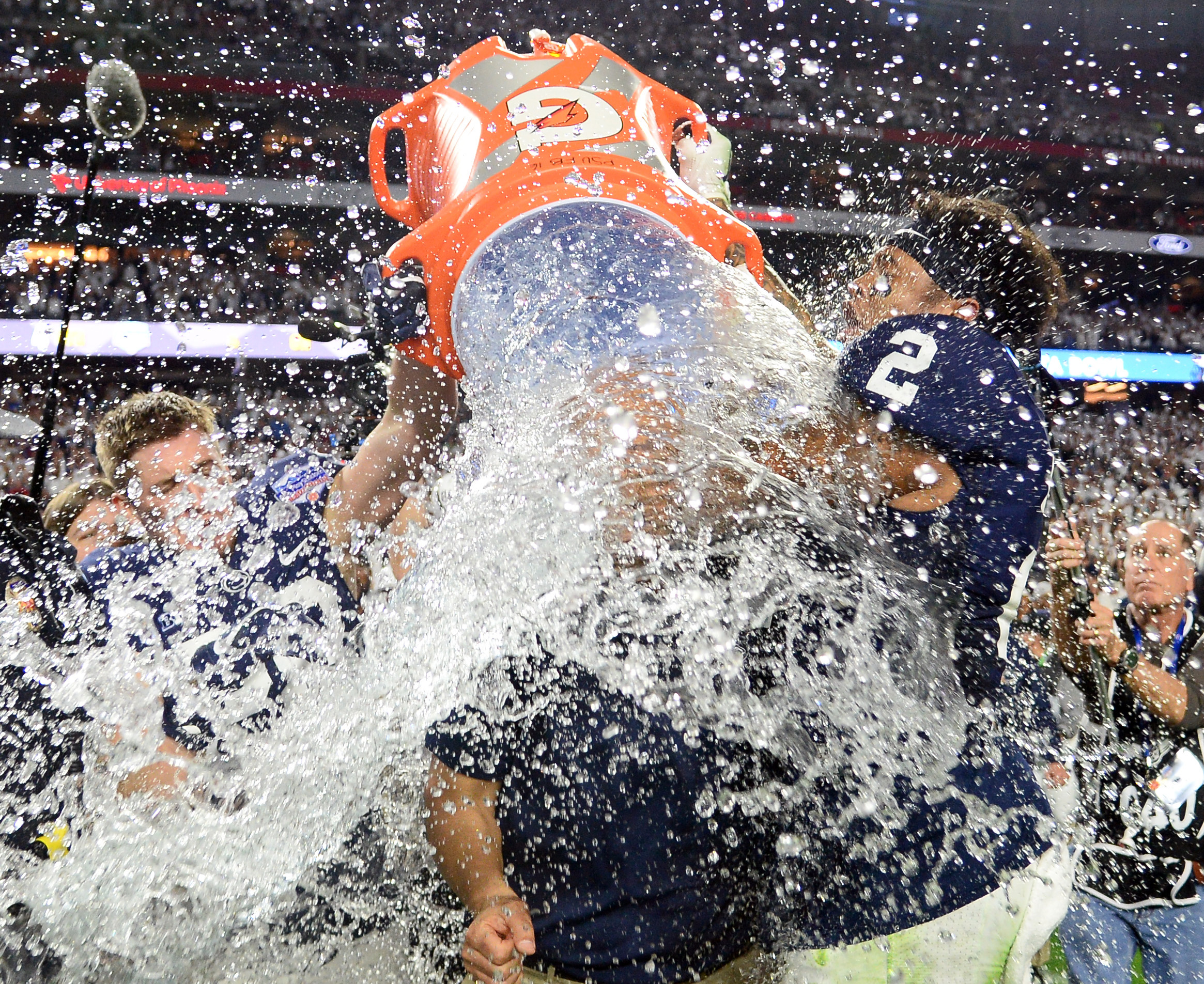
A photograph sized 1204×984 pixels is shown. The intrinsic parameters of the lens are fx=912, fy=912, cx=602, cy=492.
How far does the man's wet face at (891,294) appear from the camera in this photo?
5.76 ft

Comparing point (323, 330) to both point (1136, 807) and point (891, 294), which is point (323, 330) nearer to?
point (891, 294)

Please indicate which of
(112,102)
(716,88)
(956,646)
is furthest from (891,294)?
(716,88)

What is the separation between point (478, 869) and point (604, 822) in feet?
0.71

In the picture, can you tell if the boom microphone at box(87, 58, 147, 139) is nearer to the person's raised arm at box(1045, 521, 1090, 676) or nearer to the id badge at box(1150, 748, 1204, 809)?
the person's raised arm at box(1045, 521, 1090, 676)

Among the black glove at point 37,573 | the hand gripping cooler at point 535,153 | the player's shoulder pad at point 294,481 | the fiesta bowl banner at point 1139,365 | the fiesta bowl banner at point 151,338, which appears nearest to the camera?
the hand gripping cooler at point 535,153

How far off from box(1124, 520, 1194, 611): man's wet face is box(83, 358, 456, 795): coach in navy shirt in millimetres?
Result: 2116

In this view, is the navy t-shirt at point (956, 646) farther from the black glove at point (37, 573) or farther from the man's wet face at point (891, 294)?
the black glove at point (37, 573)

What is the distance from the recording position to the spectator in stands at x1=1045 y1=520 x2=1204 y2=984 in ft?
7.66

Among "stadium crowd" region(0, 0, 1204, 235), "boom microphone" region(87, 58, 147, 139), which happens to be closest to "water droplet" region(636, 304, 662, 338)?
"boom microphone" region(87, 58, 147, 139)

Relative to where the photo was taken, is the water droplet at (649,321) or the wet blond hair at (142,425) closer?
the water droplet at (649,321)

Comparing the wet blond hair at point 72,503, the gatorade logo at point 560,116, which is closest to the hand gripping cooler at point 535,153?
the gatorade logo at point 560,116

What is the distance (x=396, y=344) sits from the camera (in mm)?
2016

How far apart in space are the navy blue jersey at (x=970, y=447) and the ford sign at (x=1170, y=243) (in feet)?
55.6

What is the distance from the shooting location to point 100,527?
2.67 m
